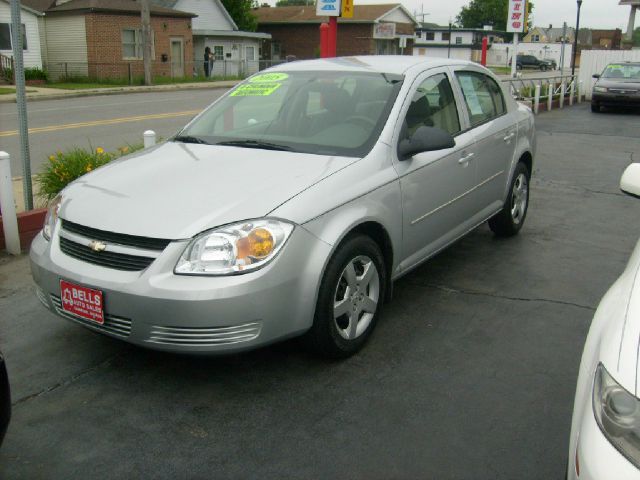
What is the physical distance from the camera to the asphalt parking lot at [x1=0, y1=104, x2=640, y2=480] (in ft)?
10.3

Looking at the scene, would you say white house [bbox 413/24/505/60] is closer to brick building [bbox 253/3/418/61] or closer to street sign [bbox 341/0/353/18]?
brick building [bbox 253/3/418/61]

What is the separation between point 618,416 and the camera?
6.89 ft

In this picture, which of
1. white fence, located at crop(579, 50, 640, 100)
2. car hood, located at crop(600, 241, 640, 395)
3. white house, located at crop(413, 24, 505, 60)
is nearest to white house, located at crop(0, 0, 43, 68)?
white fence, located at crop(579, 50, 640, 100)

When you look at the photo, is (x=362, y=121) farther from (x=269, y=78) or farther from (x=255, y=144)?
(x=269, y=78)

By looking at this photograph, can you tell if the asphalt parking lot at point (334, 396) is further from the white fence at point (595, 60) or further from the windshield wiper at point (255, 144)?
the white fence at point (595, 60)

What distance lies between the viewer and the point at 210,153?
4504mm

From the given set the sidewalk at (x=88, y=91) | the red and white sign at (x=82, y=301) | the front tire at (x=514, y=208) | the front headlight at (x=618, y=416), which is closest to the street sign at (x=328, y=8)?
the front tire at (x=514, y=208)

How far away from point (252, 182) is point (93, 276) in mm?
964

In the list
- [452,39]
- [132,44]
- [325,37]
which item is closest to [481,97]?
[325,37]

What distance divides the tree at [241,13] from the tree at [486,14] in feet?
215

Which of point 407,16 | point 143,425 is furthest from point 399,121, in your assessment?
point 407,16

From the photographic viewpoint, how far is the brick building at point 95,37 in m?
35.0

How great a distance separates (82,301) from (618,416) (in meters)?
2.60

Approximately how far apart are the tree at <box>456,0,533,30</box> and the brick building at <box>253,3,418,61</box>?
185 feet
